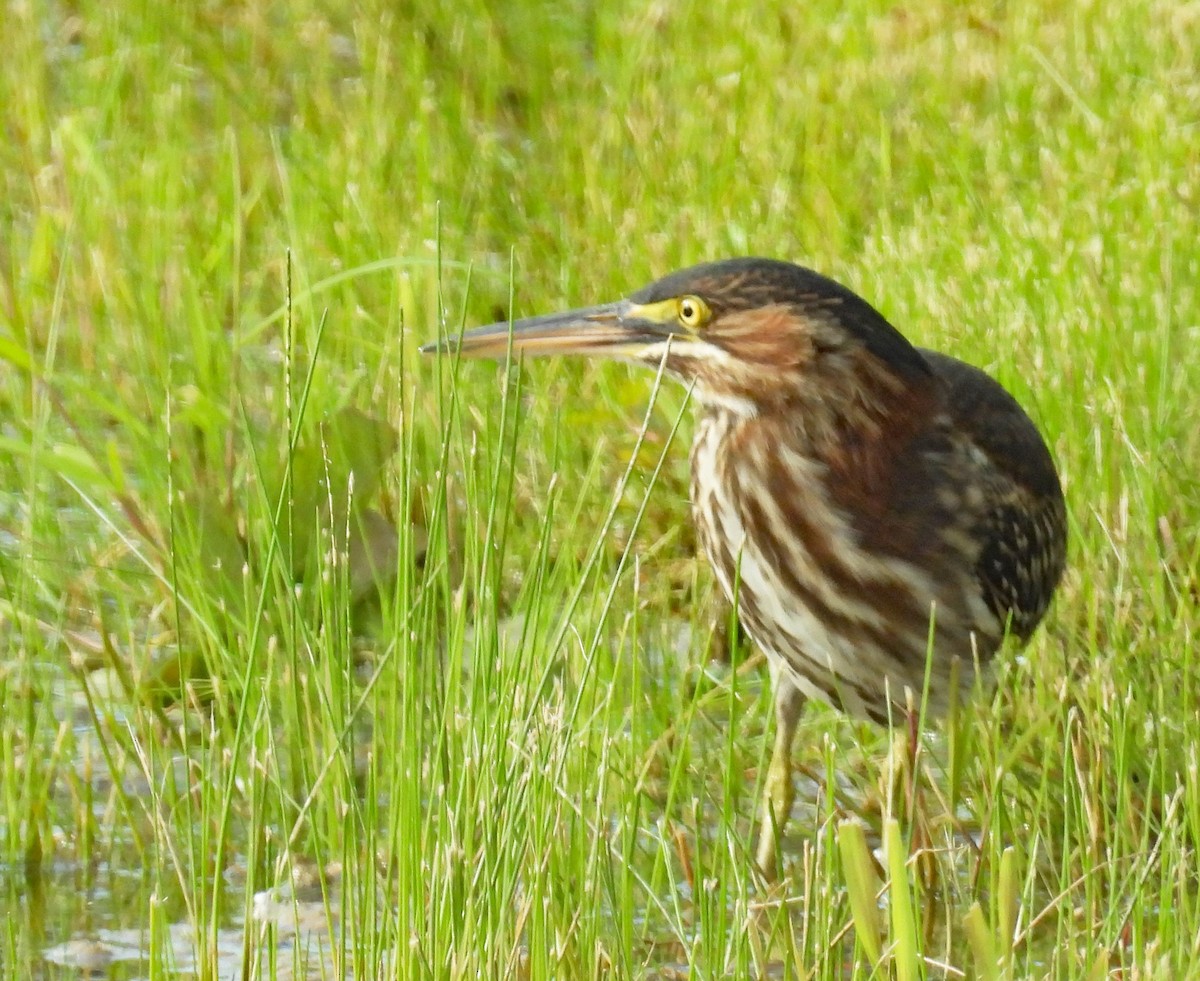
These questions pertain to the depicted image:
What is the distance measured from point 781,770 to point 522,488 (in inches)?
47.2

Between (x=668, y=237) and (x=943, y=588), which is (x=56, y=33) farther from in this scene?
(x=943, y=588)

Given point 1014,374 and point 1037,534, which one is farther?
point 1014,374

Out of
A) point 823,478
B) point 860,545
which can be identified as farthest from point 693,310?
point 860,545

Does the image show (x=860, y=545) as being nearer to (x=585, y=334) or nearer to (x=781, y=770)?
(x=781, y=770)

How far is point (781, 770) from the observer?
4004mm

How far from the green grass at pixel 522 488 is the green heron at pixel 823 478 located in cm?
19

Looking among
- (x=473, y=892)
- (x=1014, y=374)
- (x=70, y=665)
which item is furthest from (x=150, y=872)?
(x=1014, y=374)

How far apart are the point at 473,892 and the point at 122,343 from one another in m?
2.86

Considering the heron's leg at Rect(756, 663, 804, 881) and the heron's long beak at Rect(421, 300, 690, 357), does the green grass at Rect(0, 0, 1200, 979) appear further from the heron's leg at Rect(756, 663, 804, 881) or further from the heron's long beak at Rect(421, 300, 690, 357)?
the heron's long beak at Rect(421, 300, 690, 357)

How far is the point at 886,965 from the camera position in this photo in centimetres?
295

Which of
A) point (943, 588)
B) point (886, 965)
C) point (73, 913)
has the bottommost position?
point (73, 913)

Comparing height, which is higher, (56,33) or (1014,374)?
(56,33)

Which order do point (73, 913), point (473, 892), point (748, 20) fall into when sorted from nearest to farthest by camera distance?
point (473, 892) < point (73, 913) < point (748, 20)

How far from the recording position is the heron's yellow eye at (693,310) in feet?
12.4
